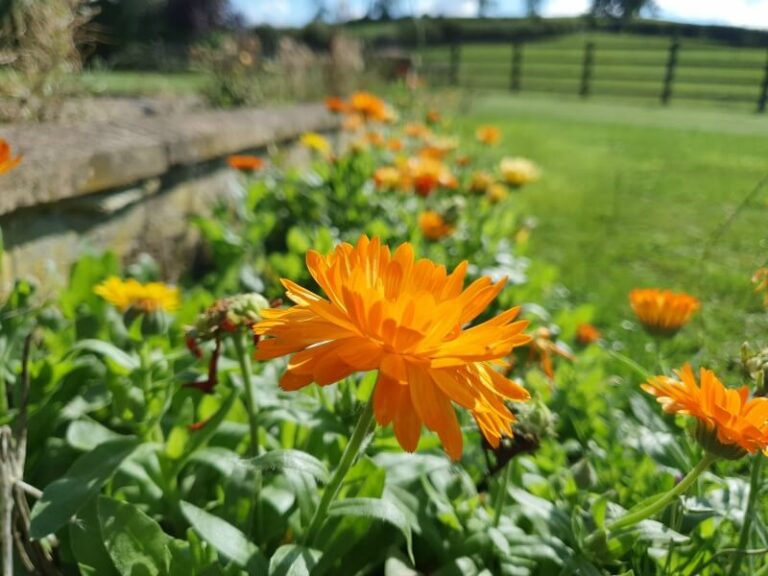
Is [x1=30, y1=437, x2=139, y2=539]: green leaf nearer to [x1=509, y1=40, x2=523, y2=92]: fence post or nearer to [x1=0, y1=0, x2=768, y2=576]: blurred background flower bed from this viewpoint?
[x1=0, y1=0, x2=768, y2=576]: blurred background flower bed

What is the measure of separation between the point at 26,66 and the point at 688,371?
9.67 ft

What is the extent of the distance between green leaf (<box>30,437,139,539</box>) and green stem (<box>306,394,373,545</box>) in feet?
1.18

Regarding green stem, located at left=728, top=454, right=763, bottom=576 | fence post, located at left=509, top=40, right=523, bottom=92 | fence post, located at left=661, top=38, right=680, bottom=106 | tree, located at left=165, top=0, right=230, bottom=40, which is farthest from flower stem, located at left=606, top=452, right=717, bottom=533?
tree, located at left=165, top=0, right=230, bottom=40

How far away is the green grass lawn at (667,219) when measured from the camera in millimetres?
1980

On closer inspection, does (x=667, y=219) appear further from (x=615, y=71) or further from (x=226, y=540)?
(x=615, y=71)

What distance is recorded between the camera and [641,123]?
8.76m

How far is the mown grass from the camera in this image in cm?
237

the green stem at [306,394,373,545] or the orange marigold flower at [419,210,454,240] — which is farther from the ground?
the green stem at [306,394,373,545]

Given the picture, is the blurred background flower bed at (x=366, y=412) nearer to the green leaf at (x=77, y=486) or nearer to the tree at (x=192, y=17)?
the green leaf at (x=77, y=486)

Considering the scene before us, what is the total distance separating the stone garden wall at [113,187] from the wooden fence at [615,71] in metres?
2.02

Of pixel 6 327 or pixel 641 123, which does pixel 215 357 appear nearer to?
pixel 6 327

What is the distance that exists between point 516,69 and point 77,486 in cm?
1974

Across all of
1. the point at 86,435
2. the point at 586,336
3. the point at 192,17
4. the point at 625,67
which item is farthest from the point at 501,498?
the point at 192,17

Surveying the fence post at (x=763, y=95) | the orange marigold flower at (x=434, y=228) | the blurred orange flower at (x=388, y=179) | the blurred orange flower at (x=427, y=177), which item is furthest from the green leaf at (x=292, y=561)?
the blurred orange flower at (x=388, y=179)
